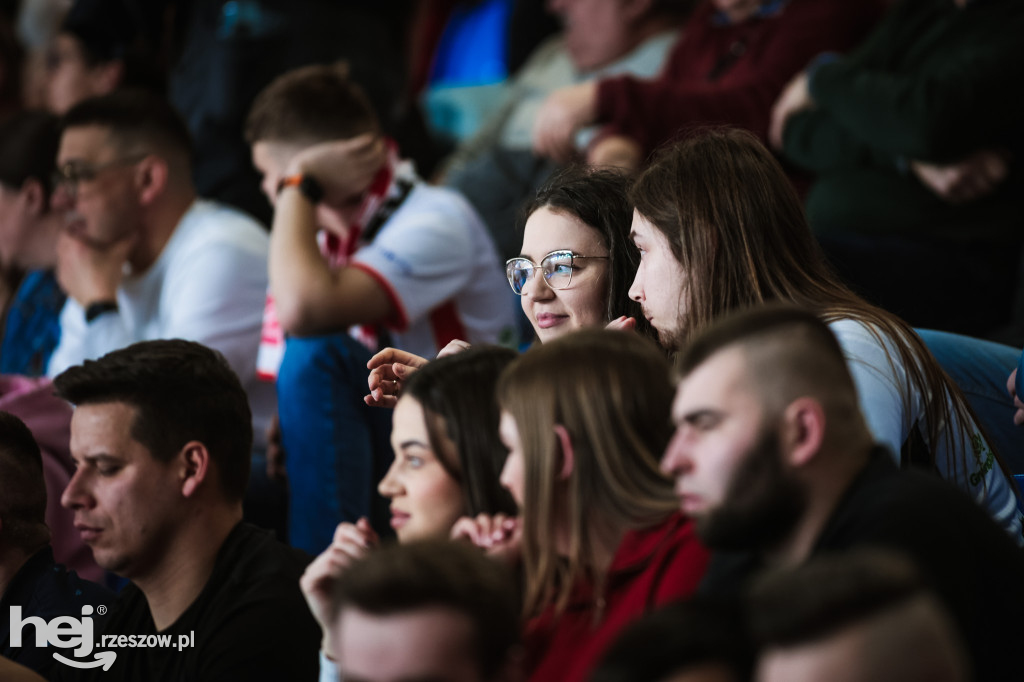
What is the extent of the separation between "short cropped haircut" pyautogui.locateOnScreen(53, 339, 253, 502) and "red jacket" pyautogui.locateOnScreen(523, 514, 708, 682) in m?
0.85

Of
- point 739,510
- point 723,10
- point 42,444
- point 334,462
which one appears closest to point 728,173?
point 739,510

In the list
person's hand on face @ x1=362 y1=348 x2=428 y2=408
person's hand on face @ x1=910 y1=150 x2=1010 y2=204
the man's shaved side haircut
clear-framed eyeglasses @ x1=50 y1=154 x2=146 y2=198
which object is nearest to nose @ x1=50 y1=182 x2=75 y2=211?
clear-framed eyeglasses @ x1=50 y1=154 x2=146 y2=198

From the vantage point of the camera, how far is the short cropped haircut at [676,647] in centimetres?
103

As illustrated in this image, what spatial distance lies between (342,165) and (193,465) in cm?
104

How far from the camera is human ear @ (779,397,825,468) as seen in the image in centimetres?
122

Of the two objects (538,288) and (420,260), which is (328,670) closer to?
(538,288)

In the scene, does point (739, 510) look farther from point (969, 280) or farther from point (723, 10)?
point (723, 10)

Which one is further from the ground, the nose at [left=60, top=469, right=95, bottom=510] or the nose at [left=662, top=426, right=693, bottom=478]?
the nose at [left=662, top=426, right=693, bottom=478]

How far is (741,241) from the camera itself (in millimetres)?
1817

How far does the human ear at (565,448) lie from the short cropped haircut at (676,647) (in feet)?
1.02

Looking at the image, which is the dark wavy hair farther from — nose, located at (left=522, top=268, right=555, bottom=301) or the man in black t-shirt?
the man in black t-shirt

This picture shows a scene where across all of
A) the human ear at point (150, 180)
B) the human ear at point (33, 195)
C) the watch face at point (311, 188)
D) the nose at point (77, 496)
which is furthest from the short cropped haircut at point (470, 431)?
the human ear at point (33, 195)

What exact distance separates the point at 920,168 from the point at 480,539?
1762 millimetres

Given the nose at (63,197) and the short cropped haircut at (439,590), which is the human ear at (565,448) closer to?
the short cropped haircut at (439,590)
